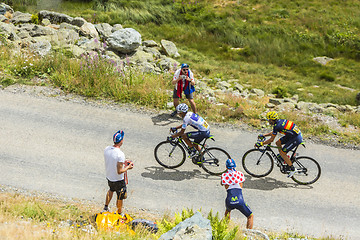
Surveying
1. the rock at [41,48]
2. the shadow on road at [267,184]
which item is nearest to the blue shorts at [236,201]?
the shadow on road at [267,184]

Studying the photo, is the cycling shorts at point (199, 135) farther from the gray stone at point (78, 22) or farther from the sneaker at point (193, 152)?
the gray stone at point (78, 22)

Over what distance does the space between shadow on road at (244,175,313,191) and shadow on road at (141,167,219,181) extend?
99 centimetres

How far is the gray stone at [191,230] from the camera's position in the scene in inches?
242

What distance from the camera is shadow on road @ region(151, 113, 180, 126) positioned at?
12812 millimetres

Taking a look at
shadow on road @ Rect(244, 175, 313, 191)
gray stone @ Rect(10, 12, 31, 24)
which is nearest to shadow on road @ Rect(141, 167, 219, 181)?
shadow on road @ Rect(244, 175, 313, 191)

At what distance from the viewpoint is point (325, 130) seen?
13.0 metres

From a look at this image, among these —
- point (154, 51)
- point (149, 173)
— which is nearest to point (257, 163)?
point (149, 173)

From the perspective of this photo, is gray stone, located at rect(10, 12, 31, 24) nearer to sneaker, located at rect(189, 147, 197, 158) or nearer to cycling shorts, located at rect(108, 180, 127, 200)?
sneaker, located at rect(189, 147, 197, 158)

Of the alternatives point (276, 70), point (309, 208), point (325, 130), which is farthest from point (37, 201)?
point (276, 70)

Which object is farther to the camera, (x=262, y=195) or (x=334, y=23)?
(x=334, y=23)

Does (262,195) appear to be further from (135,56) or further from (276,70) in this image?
(276,70)

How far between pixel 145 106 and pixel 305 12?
75.4 feet

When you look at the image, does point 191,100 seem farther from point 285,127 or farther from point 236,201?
point 236,201

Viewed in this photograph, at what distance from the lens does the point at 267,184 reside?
10.4 m
